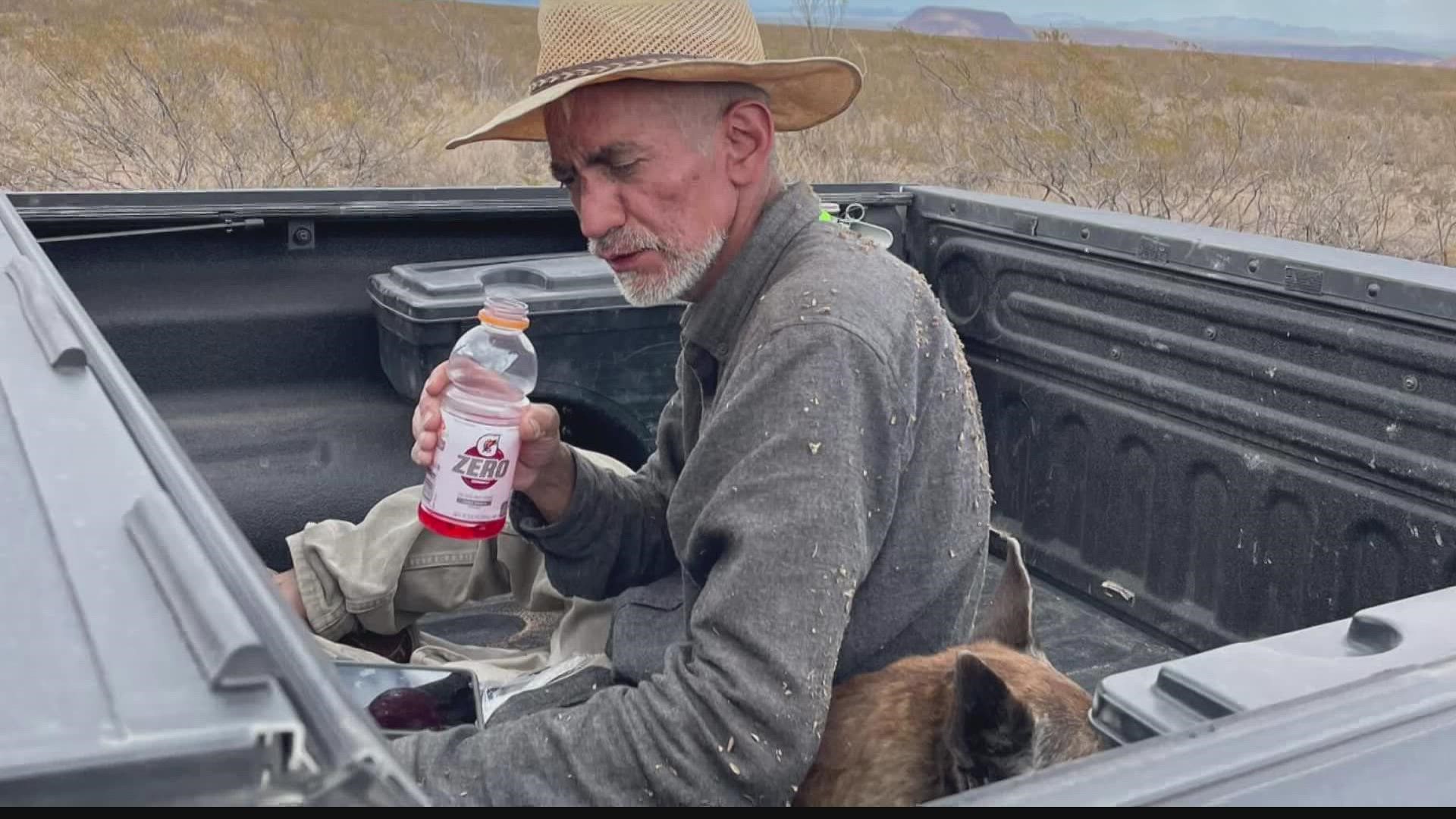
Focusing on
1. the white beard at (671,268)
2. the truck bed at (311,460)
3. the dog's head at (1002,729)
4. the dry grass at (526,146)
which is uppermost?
the white beard at (671,268)

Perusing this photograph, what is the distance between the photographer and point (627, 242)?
239 cm

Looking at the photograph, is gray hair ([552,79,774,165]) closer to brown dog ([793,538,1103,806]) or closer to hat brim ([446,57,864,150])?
hat brim ([446,57,864,150])

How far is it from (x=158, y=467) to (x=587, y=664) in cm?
150

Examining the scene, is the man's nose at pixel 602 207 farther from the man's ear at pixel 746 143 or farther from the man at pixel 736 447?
the man's ear at pixel 746 143

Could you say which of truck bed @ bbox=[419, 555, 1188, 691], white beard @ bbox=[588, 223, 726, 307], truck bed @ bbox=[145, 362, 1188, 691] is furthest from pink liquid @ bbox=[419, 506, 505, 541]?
truck bed @ bbox=[145, 362, 1188, 691]

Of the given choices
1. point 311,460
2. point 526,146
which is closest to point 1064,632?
point 311,460

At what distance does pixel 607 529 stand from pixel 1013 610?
84cm

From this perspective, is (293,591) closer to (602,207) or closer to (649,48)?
(602,207)

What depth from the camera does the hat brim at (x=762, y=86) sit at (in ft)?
7.34

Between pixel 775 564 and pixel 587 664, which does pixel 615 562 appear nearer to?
pixel 587 664

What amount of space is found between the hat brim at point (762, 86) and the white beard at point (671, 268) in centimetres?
25

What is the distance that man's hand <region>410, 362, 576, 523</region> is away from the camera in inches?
93.8

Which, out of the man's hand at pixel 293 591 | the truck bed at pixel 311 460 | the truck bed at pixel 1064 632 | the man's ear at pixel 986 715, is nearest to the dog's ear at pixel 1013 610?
the man's ear at pixel 986 715

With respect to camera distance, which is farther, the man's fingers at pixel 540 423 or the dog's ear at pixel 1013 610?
the man's fingers at pixel 540 423
